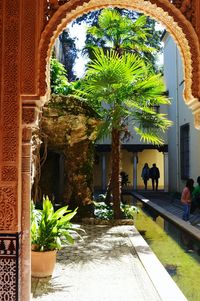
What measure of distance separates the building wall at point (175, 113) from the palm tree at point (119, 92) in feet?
16.0

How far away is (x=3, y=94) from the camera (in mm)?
3699

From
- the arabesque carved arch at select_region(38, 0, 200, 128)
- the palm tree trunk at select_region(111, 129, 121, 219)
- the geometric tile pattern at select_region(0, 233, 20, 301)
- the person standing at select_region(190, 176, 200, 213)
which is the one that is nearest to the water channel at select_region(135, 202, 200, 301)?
the person standing at select_region(190, 176, 200, 213)

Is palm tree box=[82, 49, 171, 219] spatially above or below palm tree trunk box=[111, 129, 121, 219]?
above

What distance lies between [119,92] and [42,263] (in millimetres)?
5378

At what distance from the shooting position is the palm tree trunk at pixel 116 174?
10.7 m

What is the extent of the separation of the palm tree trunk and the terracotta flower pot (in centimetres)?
511

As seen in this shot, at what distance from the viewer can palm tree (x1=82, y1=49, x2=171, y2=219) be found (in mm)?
9328

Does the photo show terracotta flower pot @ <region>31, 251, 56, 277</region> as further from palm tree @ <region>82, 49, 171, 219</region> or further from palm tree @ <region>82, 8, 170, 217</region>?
palm tree @ <region>82, 8, 170, 217</region>

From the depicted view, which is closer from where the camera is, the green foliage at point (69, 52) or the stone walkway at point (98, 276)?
the stone walkway at point (98, 276)

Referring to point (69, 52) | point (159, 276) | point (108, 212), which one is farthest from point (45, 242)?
point (69, 52)

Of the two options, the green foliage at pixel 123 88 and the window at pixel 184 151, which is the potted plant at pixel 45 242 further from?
the window at pixel 184 151

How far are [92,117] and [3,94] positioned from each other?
7.48m

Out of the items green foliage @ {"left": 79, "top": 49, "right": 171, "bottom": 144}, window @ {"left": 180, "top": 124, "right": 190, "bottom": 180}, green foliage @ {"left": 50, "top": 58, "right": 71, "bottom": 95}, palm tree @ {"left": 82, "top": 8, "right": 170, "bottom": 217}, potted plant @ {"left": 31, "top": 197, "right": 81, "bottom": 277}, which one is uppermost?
palm tree @ {"left": 82, "top": 8, "right": 170, "bottom": 217}

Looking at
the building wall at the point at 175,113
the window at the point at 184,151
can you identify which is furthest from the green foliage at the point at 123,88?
the window at the point at 184,151
